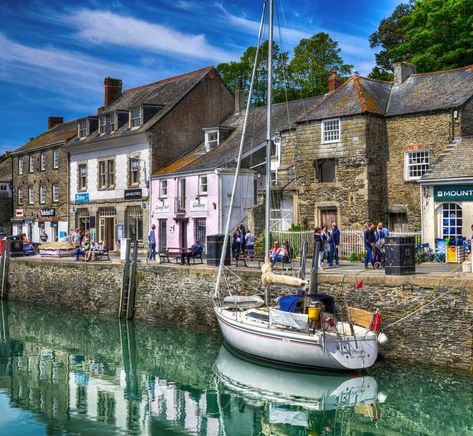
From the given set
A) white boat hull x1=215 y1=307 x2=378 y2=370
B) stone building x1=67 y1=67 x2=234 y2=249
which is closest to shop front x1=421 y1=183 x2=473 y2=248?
white boat hull x1=215 y1=307 x2=378 y2=370

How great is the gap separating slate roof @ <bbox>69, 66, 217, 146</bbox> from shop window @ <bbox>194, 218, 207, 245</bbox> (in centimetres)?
687

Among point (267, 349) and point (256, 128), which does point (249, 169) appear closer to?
point (256, 128)

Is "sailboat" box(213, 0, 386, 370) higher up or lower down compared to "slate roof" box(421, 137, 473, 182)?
lower down

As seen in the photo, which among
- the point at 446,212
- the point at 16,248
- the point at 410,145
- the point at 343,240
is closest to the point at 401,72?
the point at 410,145

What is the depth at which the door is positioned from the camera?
102ft

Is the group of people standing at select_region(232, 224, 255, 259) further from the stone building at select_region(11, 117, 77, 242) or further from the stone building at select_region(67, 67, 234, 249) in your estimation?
the stone building at select_region(11, 117, 77, 242)

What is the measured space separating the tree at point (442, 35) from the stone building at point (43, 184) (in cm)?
2347

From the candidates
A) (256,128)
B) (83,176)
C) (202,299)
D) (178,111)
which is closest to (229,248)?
(202,299)

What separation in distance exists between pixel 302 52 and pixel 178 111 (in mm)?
17749

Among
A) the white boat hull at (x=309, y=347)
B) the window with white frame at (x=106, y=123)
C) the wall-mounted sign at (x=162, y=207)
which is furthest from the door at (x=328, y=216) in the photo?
the window with white frame at (x=106, y=123)

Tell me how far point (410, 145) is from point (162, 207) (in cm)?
1449

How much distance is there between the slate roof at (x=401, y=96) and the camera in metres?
29.2

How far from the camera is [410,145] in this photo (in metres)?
29.6

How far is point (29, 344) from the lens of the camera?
24.8 meters
